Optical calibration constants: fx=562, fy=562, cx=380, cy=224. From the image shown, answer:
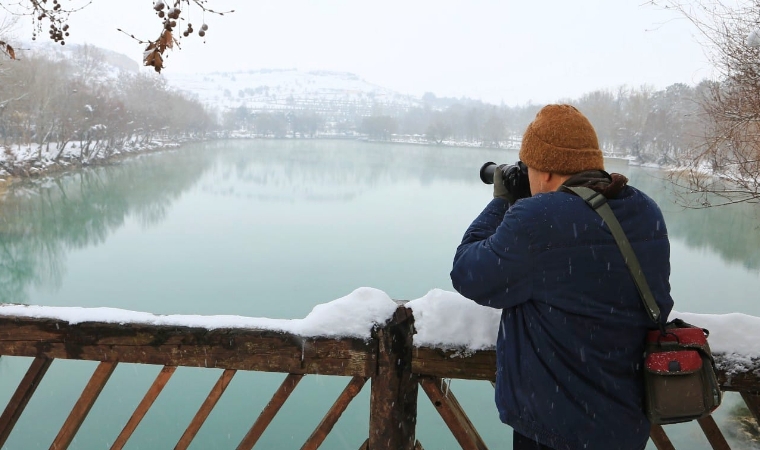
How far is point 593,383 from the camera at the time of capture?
116cm

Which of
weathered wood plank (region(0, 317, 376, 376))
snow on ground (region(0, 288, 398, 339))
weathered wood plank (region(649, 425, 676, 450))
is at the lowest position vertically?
A: weathered wood plank (region(649, 425, 676, 450))

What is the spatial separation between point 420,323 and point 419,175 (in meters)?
33.4

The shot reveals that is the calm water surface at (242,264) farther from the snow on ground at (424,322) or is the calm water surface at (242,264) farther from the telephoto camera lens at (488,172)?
the telephoto camera lens at (488,172)

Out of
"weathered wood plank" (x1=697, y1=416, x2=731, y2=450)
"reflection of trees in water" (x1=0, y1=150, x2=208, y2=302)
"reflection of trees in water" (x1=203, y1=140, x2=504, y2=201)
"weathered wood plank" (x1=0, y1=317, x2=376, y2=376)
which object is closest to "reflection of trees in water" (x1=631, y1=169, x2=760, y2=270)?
"reflection of trees in water" (x1=203, y1=140, x2=504, y2=201)

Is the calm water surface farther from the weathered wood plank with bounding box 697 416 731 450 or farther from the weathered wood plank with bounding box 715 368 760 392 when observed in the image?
the weathered wood plank with bounding box 715 368 760 392

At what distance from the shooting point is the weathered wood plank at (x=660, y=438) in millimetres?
1475

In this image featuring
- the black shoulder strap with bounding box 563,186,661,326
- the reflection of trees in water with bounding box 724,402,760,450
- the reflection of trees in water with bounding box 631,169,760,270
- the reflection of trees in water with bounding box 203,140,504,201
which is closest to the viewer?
the black shoulder strap with bounding box 563,186,661,326

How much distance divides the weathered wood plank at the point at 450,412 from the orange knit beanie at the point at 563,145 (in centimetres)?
61

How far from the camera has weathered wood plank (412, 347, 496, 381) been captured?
4.59 ft

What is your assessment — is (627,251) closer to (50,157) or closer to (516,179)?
(516,179)

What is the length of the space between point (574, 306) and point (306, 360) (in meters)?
0.67

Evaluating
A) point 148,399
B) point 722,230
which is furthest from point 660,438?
point 722,230

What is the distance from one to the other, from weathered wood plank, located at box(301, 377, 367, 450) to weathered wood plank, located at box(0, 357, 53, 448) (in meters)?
0.73

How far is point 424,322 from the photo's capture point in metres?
1.42
